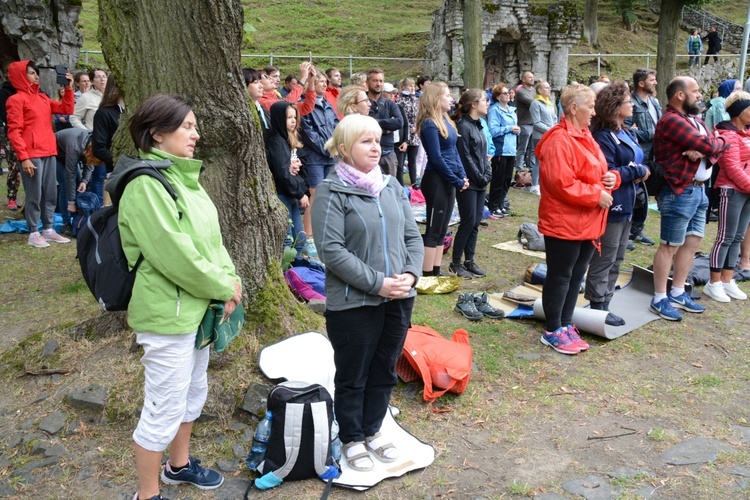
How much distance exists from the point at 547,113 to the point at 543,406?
8586 millimetres

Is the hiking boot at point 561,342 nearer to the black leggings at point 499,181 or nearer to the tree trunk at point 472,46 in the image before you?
the black leggings at point 499,181

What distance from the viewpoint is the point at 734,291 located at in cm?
644

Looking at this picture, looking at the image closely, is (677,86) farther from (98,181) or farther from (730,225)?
(98,181)

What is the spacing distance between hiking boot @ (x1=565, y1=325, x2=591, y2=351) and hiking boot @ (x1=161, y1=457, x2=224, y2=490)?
3041 millimetres

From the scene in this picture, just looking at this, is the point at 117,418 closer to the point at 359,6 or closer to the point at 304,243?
the point at 304,243

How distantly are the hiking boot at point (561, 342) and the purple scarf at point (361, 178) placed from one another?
2541 millimetres

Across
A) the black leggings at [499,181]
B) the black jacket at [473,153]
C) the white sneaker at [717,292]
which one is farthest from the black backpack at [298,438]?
the black leggings at [499,181]

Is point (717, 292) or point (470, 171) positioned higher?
point (470, 171)

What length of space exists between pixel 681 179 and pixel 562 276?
162 centimetres

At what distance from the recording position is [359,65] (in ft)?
90.1

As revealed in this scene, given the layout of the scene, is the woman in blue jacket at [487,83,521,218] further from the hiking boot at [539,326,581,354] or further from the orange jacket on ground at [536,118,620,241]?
the orange jacket on ground at [536,118,620,241]

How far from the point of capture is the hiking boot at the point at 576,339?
16.6ft

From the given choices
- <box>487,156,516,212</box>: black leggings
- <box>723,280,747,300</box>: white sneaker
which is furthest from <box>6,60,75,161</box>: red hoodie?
<box>723,280,747,300</box>: white sneaker

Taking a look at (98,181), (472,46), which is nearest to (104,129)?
(98,181)
